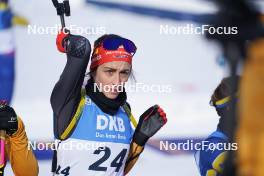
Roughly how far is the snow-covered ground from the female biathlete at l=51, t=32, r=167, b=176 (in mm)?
416

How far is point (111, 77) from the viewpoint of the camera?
7.22 feet

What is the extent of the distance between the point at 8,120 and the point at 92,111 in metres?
0.31

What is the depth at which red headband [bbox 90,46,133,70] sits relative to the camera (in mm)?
2219

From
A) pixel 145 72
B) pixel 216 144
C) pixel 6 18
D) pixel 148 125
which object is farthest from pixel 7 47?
pixel 216 144

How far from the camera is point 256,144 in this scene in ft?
3.31

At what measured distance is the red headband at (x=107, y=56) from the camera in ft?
7.28

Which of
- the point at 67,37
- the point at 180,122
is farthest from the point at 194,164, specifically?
the point at 67,37

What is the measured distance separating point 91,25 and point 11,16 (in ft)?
1.22

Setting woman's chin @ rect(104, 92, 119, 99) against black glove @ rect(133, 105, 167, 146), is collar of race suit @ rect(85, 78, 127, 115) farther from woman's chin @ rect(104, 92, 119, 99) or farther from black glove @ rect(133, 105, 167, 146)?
black glove @ rect(133, 105, 167, 146)

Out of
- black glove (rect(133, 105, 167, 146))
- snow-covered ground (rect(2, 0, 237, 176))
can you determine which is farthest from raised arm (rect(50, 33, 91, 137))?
snow-covered ground (rect(2, 0, 237, 176))

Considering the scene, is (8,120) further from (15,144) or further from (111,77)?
(111,77)

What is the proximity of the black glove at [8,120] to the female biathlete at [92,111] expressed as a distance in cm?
15

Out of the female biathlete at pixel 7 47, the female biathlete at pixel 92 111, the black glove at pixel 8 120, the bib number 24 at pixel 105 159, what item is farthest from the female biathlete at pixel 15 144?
the female biathlete at pixel 7 47

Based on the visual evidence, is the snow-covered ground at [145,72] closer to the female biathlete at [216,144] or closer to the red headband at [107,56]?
the female biathlete at [216,144]
